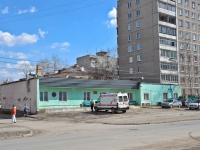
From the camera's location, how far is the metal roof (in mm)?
35781

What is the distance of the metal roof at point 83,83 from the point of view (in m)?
35.8

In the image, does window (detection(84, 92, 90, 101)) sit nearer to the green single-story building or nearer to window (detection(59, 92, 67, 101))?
the green single-story building

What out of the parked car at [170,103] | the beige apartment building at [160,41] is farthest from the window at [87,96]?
the beige apartment building at [160,41]

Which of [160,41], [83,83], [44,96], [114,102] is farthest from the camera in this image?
[160,41]

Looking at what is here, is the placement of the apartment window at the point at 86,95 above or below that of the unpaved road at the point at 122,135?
above

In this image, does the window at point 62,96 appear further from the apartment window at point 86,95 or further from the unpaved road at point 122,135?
the unpaved road at point 122,135

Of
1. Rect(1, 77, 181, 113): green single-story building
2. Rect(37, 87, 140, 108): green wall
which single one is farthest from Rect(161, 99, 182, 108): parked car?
Rect(37, 87, 140, 108): green wall

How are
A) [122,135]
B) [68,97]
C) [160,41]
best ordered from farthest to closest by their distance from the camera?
[160,41]
[68,97]
[122,135]

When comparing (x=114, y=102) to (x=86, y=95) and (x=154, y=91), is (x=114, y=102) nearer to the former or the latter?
(x=86, y=95)

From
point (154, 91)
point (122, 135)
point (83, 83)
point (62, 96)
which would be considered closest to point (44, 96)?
point (62, 96)

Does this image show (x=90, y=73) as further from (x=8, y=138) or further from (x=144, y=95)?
(x=8, y=138)

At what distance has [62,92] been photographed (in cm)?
3797

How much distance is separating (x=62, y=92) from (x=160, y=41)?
31.4 metres

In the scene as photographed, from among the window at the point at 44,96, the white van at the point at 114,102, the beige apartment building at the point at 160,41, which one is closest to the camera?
the white van at the point at 114,102
